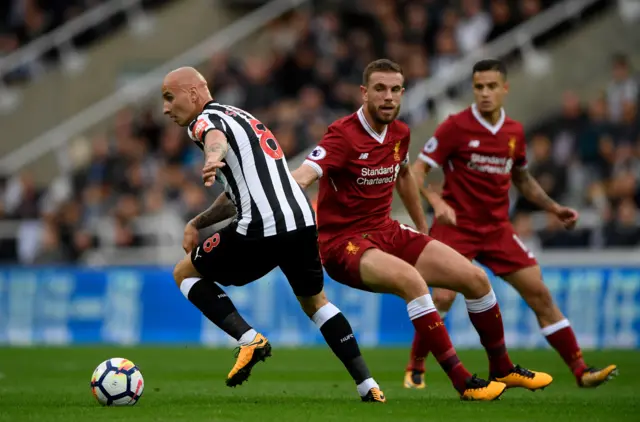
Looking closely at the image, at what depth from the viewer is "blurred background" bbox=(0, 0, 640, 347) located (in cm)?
1761

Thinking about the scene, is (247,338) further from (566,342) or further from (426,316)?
(566,342)

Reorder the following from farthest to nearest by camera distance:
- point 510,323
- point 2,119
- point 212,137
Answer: point 2,119 → point 510,323 → point 212,137

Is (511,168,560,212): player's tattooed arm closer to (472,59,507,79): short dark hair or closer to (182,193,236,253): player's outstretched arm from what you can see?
(472,59,507,79): short dark hair

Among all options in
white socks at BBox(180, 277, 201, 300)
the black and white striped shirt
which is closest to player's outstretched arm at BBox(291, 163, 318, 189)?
the black and white striped shirt

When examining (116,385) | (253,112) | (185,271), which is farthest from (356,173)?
(253,112)

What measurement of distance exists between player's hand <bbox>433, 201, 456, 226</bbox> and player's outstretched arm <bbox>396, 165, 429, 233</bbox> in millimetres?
128

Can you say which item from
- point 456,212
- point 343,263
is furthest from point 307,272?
point 456,212

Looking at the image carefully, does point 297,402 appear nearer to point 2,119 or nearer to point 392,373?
point 392,373

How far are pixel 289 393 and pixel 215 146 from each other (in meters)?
2.85

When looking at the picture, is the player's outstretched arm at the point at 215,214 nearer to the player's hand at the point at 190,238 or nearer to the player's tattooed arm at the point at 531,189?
the player's hand at the point at 190,238

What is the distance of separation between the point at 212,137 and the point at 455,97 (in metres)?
13.4

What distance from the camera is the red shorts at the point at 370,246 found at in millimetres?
9117

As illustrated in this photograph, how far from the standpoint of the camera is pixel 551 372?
1256 cm

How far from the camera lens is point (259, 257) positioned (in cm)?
862
